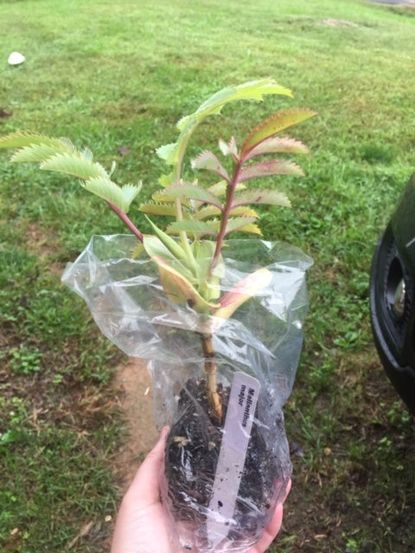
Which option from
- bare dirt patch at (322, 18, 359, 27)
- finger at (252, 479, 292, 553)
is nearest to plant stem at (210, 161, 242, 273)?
finger at (252, 479, 292, 553)

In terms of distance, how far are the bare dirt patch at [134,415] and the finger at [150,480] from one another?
763mm

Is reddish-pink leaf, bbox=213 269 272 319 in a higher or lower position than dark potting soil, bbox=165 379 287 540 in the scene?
higher

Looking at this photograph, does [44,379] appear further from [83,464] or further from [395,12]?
[395,12]

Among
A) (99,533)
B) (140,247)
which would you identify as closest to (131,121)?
(99,533)

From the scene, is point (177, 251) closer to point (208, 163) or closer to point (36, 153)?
point (208, 163)

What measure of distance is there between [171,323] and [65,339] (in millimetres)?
1543

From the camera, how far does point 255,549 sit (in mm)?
1476

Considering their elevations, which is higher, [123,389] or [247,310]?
[247,310]

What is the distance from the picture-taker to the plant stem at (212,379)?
4.30 feet

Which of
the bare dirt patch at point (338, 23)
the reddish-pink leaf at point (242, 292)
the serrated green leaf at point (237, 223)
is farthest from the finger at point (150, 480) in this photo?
the bare dirt patch at point (338, 23)

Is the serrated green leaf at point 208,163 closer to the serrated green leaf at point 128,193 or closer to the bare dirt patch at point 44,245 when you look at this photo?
the serrated green leaf at point 128,193

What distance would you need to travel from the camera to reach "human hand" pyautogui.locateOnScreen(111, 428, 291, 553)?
1412mm

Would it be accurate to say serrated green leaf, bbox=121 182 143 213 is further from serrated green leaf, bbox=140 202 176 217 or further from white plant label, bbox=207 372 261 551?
white plant label, bbox=207 372 261 551

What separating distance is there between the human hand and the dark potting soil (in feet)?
0.23
